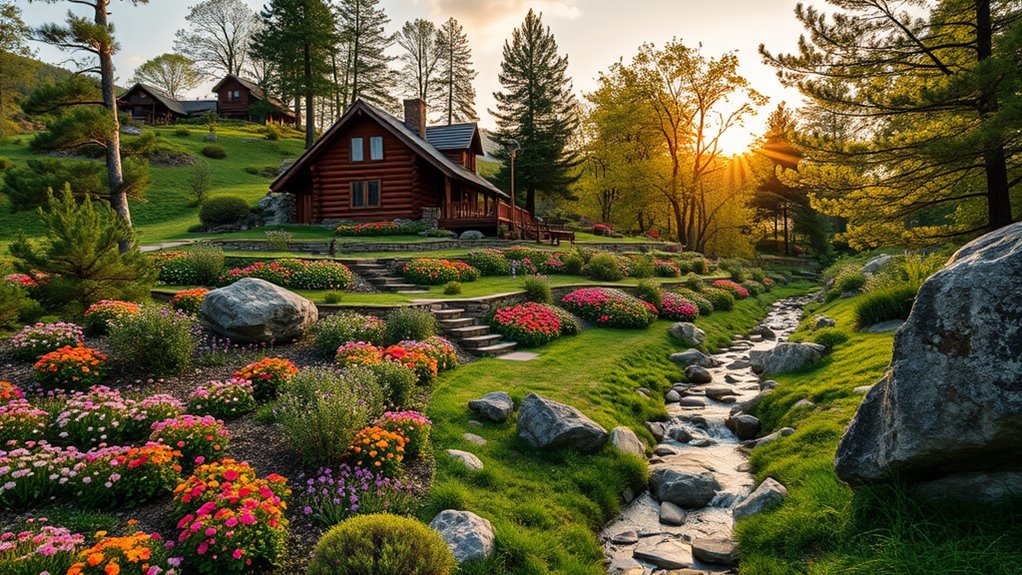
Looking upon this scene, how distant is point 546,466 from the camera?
21.1ft

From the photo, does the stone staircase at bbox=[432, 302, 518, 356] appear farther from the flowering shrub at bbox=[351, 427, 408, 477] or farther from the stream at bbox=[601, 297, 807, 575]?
the flowering shrub at bbox=[351, 427, 408, 477]

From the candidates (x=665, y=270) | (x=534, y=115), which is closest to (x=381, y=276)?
(x=665, y=270)

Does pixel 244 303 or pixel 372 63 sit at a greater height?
pixel 372 63

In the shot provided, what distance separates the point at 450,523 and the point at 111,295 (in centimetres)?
967

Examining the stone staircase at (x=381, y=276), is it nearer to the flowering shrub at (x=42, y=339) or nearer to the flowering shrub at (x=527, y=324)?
the flowering shrub at (x=527, y=324)

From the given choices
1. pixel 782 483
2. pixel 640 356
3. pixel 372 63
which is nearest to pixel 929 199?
pixel 640 356

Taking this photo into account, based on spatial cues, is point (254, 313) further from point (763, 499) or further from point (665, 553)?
point (763, 499)

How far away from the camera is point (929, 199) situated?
1135 cm

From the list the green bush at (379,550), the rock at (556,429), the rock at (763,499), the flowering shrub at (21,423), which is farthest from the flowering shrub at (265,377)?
the rock at (763,499)

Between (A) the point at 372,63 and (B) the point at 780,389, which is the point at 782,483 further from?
(A) the point at 372,63

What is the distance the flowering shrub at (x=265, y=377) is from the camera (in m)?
7.50

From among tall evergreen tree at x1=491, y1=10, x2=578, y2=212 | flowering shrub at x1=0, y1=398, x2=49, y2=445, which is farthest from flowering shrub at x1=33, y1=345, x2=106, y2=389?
tall evergreen tree at x1=491, y1=10, x2=578, y2=212

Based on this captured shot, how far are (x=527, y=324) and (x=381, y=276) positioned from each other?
6.75 meters

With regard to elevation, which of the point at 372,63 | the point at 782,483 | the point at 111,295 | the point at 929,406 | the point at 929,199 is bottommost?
the point at 782,483
